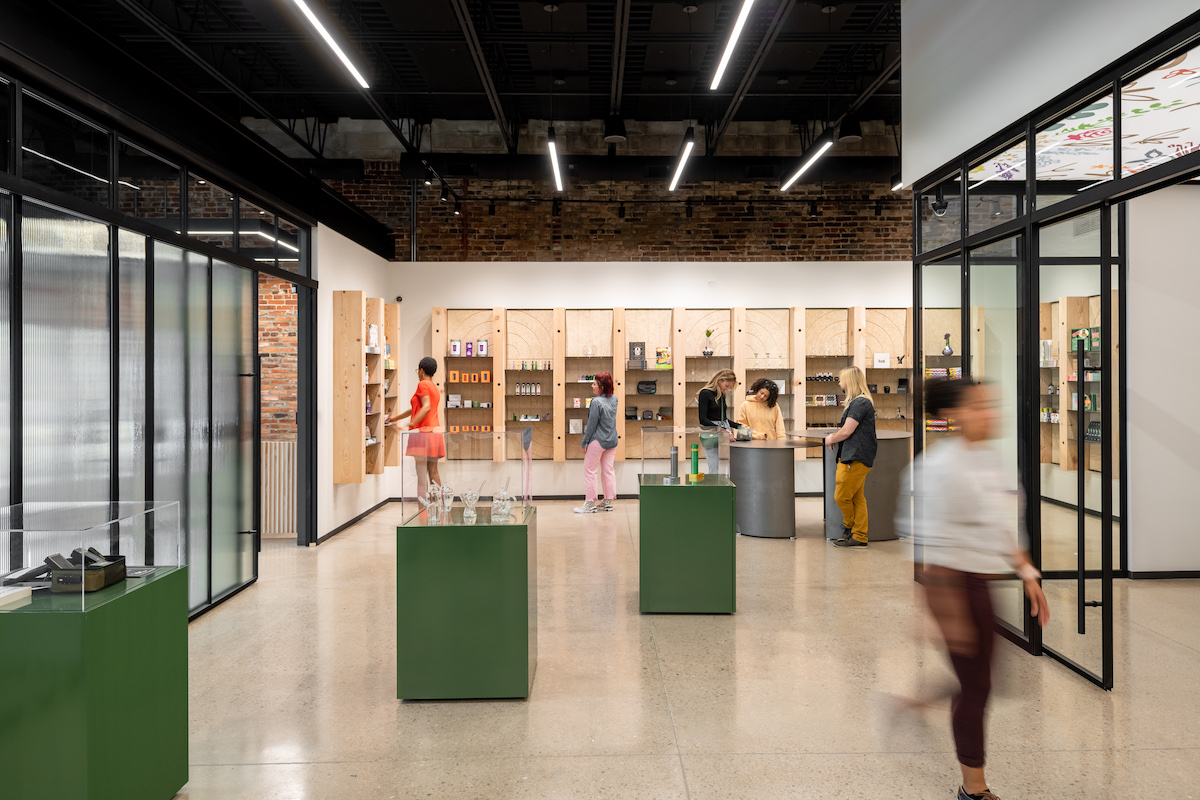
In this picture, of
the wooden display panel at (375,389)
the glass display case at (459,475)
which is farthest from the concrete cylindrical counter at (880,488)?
the wooden display panel at (375,389)

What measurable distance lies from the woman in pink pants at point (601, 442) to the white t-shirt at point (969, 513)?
5.93 metres

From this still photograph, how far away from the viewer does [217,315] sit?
539 centimetres

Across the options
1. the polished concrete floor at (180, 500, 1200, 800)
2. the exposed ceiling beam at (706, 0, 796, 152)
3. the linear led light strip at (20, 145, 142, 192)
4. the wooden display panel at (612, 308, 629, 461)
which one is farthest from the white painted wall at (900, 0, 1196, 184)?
the linear led light strip at (20, 145, 142, 192)

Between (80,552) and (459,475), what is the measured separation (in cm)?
170

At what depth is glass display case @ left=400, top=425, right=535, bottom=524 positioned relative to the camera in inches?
148

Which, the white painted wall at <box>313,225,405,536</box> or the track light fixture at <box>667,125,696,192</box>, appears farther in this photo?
the track light fixture at <box>667,125,696,192</box>

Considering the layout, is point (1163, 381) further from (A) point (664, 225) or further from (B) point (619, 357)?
(A) point (664, 225)

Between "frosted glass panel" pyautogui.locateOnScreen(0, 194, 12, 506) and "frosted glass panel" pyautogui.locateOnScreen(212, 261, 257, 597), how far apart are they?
6.21ft

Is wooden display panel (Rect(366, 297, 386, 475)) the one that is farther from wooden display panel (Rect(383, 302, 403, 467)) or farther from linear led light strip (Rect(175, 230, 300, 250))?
linear led light strip (Rect(175, 230, 300, 250))

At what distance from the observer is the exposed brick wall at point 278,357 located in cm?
829

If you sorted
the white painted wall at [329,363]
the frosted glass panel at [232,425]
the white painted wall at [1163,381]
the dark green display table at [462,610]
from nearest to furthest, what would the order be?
the dark green display table at [462,610], the frosted glass panel at [232,425], the white painted wall at [1163,381], the white painted wall at [329,363]

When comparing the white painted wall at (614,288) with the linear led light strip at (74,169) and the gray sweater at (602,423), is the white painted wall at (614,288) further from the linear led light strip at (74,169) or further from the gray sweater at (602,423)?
the linear led light strip at (74,169)

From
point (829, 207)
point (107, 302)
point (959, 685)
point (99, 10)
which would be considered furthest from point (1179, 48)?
point (99, 10)

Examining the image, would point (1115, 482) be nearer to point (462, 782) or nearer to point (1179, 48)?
point (1179, 48)
